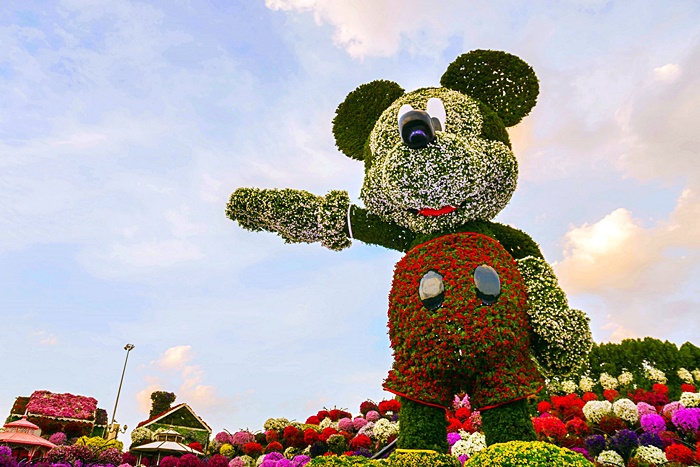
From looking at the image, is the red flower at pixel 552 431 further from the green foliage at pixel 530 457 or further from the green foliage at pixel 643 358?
the green foliage at pixel 643 358

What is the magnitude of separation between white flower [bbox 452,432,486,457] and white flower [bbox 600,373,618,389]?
17.7 feet

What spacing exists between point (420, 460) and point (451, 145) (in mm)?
3324

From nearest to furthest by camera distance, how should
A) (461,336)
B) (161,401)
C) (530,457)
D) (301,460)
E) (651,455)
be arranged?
(530,457), (461,336), (651,455), (301,460), (161,401)

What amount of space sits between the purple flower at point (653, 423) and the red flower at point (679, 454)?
1054 millimetres

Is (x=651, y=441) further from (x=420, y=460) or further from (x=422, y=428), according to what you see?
(x=420, y=460)

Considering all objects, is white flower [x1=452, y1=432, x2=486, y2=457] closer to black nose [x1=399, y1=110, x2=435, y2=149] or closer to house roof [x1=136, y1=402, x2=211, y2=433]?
black nose [x1=399, y1=110, x2=435, y2=149]

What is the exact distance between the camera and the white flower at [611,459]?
6453 mm

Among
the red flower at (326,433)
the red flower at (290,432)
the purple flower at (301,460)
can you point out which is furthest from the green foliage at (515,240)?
the red flower at (290,432)

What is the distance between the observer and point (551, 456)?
4.33 m

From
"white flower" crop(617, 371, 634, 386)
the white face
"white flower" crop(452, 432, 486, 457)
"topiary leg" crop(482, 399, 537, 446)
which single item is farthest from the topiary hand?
"white flower" crop(617, 371, 634, 386)

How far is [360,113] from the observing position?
7879mm

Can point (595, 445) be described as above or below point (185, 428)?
below

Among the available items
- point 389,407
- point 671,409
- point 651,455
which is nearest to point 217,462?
point 389,407

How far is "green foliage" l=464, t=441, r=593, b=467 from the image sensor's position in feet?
14.1
